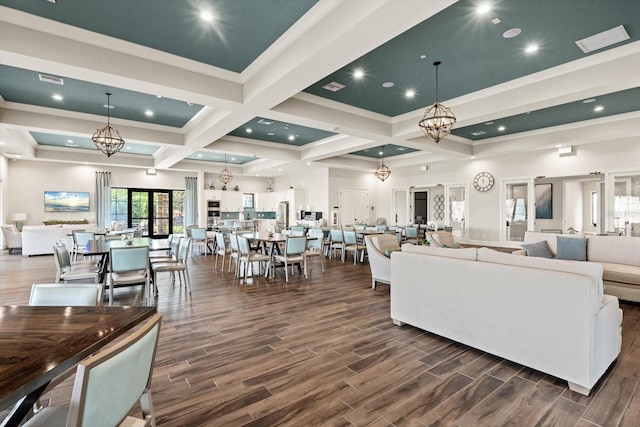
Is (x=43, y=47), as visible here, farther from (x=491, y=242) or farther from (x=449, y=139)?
(x=491, y=242)

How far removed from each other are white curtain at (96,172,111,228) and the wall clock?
45.2ft

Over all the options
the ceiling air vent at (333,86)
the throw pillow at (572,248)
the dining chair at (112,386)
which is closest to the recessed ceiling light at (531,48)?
the ceiling air vent at (333,86)

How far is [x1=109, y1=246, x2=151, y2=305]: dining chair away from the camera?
13.2ft

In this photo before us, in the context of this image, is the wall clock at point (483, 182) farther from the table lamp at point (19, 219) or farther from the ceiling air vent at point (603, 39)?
the table lamp at point (19, 219)

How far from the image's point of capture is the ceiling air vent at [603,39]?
12.7 feet

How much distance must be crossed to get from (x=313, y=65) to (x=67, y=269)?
4.50 meters

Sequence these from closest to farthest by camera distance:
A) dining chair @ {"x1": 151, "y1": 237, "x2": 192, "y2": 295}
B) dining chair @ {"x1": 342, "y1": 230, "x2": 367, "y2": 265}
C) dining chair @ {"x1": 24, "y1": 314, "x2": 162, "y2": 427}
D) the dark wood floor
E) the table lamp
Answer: dining chair @ {"x1": 24, "y1": 314, "x2": 162, "y2": 427}
the dark wood floor
dining chair @ {"x1": 151, "y1": 237, "x2": 192, "y2": 295}
dining chair @ {"x1": 342, "y1": 230, "x2": 367, "y2": 265}
the table lamp

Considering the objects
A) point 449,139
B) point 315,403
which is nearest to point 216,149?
point 449,139

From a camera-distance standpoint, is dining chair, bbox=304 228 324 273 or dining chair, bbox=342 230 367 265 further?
dining chair, bbox=342 230 367 265

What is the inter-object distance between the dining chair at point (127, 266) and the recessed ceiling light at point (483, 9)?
5.02 meters

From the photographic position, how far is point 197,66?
4.57m

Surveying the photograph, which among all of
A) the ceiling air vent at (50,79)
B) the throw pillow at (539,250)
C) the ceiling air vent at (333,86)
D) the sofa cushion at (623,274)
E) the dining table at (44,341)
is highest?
the ceiling air vent at (333,86)

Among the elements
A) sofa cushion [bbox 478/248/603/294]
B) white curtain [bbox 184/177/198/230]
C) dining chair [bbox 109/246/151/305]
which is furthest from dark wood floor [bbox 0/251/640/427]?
white curtain [bbox 184/177/198/230]

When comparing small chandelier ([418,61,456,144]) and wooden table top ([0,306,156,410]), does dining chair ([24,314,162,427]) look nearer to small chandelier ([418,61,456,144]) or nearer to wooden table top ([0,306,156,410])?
wooden table top ([0,306,156,410])
